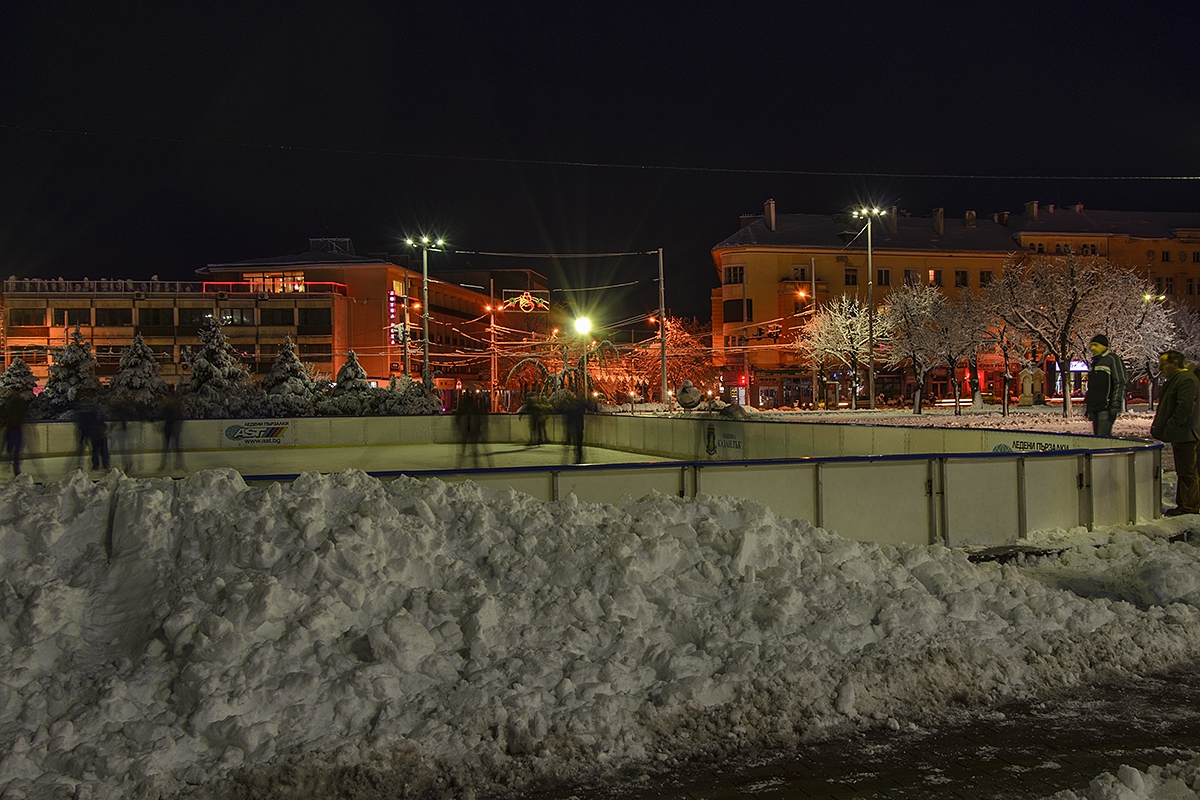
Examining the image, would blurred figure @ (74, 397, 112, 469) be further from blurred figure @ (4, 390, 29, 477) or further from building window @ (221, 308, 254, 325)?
building window @ (221, 308, 254, 325)

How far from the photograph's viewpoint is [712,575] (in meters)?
6.32

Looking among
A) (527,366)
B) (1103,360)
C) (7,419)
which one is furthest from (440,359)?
(1103,360)

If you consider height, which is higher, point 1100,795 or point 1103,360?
point 1103,360

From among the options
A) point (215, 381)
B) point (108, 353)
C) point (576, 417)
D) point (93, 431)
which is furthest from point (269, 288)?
point (576, 417)

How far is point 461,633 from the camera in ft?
17.7

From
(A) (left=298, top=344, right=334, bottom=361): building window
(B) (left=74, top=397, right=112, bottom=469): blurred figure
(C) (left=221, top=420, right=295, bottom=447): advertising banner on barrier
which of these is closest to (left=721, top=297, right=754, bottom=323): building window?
(A) (left=298, top=344, right=334, bottom=361): building window

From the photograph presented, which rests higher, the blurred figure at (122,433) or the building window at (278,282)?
the building window at (278,282)

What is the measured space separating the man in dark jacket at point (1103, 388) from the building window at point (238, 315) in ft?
208

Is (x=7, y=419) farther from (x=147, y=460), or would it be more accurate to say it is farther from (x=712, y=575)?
(x=712, y=575)

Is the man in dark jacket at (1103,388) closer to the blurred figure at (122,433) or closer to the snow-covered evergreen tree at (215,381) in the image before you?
the blurred figure at (122,433)

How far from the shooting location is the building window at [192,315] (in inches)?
2606

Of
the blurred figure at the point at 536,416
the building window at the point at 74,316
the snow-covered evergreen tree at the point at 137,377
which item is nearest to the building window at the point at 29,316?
the building window at the point at 74,316

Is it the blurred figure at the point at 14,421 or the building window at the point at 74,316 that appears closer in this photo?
the blurred figure at the point at 14,421

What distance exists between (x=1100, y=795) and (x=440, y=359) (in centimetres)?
7286
